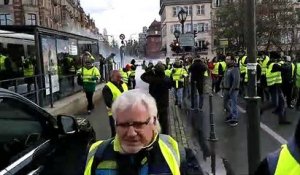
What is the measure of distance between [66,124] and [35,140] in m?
0.39

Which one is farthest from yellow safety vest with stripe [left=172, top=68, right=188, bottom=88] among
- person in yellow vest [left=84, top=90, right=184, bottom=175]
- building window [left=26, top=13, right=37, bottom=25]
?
building window [left=26, top=13, right=37, bottom=25]

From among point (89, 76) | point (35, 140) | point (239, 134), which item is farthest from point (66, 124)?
point (89, 76)

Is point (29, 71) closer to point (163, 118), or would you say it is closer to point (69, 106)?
point (69, 106)

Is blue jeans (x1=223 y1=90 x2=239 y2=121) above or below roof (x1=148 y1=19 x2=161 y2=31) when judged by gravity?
below

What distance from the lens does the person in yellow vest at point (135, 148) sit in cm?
226

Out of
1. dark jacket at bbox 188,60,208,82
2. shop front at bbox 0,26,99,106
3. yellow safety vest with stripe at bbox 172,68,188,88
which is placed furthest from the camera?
yellow safety vest with stripe at bbox 172,68,188,88

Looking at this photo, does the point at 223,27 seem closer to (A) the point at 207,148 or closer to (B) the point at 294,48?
(B) the point at 294,48

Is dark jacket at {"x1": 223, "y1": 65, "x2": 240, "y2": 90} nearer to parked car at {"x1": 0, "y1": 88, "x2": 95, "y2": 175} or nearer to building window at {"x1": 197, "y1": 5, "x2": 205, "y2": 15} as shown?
parked car at {"x1": 0, "y1": 88, "x2": 95, "y2": 175}

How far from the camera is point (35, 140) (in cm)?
384

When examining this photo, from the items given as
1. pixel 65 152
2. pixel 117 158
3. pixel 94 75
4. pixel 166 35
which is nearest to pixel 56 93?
pixel 94 75

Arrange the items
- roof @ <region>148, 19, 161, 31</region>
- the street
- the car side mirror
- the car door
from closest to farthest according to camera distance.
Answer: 1. the car door
2. the car side mirror
3. the street
4. roof @ <region>148, 19, 161, 31</region>

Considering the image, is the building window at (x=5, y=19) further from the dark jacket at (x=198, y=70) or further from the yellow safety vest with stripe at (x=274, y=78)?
the yellow safety vest with stripe at (x=274, y=78)

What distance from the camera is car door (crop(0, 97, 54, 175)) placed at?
10.7 ft

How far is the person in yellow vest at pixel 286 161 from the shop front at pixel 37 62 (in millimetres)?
8978
